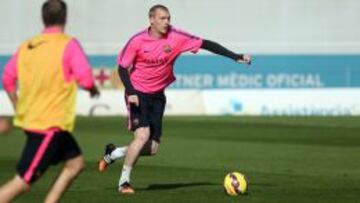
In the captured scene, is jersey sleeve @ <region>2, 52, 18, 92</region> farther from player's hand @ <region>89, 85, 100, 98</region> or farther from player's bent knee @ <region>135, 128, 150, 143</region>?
player's bent knee @ <region>135, 128, 150, 143</region>

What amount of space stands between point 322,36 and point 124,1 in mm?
8920

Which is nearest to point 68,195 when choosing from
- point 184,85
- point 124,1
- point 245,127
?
point 245,127

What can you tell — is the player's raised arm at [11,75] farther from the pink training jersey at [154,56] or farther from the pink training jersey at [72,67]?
the pink training jersey at [154,56]

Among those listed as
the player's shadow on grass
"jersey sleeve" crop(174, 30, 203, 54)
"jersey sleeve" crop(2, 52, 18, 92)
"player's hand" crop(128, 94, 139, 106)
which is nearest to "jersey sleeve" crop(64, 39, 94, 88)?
"jersey sleeve" crop(2, 52, 18, 92)

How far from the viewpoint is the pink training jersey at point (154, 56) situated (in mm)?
13617

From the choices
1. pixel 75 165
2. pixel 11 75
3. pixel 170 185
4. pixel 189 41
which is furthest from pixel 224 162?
pixel 11 75

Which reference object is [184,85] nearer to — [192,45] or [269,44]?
[269,44]

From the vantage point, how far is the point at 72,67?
30.2 ft

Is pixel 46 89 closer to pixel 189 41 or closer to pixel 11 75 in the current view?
pixel 11 75

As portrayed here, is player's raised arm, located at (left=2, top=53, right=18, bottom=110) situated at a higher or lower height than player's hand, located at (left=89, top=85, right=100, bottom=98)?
higher

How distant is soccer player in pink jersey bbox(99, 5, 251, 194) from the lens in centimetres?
1348

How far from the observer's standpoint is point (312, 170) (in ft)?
56.8

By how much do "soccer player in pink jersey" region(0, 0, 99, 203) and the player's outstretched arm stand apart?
4.44m

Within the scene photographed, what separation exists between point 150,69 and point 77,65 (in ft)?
15.2
